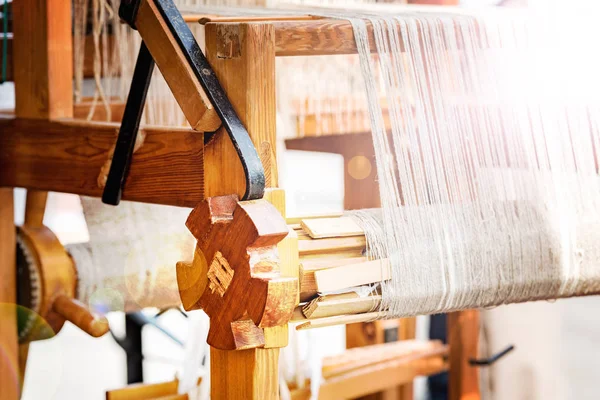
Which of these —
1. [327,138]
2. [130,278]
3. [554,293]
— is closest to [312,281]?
[554,293]

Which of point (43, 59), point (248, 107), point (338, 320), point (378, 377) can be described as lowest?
point (378, 377)

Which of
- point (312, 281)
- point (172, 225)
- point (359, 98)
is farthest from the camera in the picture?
point (359, 98)

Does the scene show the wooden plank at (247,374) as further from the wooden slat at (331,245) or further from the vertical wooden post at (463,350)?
the vertical wooden post at (463,350)

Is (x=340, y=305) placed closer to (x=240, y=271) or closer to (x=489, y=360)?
(x=240, y=271)

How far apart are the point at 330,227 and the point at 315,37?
23cm

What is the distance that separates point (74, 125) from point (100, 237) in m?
0.30

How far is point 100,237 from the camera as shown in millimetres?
1524

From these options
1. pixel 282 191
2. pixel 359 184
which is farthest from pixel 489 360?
pixel 282 191

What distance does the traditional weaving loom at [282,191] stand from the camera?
91 centimetres

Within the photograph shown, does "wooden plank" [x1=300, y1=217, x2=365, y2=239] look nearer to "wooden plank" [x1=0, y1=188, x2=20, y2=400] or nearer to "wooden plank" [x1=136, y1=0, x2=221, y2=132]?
"wooden plank" [x1=136, y1=0, x2=221, y2=132]

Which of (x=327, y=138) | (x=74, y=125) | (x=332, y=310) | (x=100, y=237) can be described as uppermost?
(x=327, y=138)

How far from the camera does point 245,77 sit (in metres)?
0.90

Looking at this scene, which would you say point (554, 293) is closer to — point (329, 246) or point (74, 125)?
point (329, 246)

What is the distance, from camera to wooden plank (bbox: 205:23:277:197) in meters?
0.89
